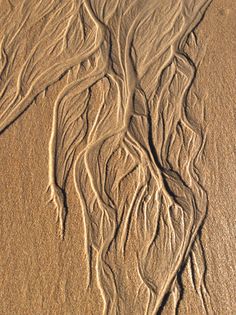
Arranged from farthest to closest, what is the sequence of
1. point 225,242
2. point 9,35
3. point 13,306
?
point 9,35, point 225,242, point 13,306

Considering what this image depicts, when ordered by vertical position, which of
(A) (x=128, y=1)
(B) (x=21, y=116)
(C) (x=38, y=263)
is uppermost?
(A) (x=128, y=1)

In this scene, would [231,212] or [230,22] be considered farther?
[230,22]

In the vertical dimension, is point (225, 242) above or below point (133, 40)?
below

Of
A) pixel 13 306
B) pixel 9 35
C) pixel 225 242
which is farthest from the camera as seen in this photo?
pixel 9 35

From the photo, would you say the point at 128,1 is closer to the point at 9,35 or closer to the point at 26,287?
the point at 9,35

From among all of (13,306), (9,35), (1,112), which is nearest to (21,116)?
(1,112)
